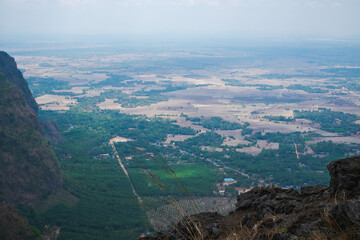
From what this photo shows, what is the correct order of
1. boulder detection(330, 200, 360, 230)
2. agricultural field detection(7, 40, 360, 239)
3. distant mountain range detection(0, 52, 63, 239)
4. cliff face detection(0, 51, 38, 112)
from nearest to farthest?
boulder detection(330, 200, 360, 230) → distant mountain range detection(0, 52, 63, 239) → agricultural field detection(7, 40, 360, 239) → cliff face detection(0, 51, 38, 112)

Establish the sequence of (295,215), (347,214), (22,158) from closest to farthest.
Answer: (347,214)
(295,215)
(22,158)

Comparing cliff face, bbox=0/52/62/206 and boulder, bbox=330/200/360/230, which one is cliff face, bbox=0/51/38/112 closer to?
cliff face, bbox=0/52/62/206

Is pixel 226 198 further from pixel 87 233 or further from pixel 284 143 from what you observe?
pixel 284 143

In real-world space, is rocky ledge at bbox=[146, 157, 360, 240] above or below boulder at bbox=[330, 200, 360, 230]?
below

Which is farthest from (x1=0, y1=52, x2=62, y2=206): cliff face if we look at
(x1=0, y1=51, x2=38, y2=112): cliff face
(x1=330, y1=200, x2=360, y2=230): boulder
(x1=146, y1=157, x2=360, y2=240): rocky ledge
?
(x1=330, y1=200, x2=360, y2=230): boulder

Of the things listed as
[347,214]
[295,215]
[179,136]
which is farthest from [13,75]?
[347,214]

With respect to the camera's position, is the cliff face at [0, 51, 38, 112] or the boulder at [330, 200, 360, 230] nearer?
the boulder at [330, 200, 360, 230]

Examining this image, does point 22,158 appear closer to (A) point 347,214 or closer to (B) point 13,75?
(B) point 13,75
